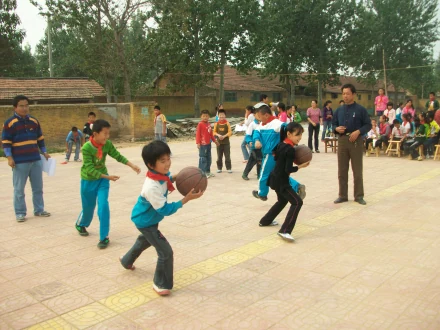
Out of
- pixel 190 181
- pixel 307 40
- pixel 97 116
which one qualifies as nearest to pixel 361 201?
pixel 190 181

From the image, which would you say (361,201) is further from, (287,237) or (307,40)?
(307,40)

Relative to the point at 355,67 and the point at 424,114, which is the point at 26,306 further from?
the point at 355,67

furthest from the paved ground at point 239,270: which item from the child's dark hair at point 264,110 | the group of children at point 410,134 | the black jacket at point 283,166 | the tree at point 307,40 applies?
the tree at point 307,40

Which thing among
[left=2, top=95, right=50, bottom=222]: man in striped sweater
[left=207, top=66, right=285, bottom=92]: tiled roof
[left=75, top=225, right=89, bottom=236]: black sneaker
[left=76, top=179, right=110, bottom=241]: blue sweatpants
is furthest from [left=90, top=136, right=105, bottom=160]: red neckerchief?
[left=207, top=66, right=285, bottom=92]: tiled roof

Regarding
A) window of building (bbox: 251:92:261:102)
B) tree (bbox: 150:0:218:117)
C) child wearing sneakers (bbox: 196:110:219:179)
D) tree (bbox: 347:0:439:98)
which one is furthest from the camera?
tree (bbox: 347:0:439:98)

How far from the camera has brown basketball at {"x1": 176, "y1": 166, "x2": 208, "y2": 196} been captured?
12.5ft

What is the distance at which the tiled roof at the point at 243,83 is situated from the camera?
135ft

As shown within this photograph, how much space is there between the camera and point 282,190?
539 centimetres

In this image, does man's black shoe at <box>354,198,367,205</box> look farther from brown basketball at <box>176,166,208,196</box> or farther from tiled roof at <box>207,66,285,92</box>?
tiled roof at <box>207,66,285,92</box>

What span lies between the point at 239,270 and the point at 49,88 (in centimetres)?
2315

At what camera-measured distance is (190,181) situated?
12.6 feet

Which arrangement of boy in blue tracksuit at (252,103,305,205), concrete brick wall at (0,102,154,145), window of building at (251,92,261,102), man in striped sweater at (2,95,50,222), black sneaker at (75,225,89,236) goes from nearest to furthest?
1. black sneaker at (75,225,89,236)
2. man in striped sweater at (2,95,50,222)
3. boy in blue tracksuit at (252,103,305,205)
4. concrete brick wall at (0,102,154,145)
5. window of building at (251,92,261,102)

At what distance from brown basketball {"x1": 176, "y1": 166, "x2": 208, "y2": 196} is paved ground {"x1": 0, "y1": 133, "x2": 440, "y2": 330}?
966 millimetres

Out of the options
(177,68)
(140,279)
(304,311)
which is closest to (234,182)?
(140,279)
